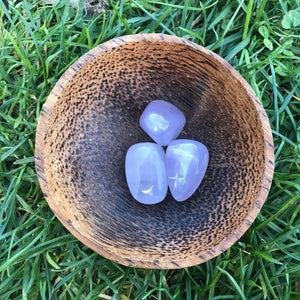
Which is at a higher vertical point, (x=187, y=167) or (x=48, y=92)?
(x=48, y=92)

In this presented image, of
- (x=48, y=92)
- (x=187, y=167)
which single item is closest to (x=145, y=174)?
(x=187, y=167)

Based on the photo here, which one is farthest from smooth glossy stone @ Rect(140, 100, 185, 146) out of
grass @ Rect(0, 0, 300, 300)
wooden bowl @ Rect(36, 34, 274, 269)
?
grass @ Rect(0, 0, 300, 300)

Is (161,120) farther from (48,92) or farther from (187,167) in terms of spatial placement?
(48,92)

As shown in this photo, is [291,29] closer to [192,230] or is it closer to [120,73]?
[120,73]

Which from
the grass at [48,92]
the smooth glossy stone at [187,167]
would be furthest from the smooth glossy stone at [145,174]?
the grass at [48,92]

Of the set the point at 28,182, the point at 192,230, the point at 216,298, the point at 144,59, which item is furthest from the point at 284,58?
the point at 28,182

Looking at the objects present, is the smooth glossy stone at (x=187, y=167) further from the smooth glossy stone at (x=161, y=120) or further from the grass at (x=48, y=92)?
the grass at (x=48, y=92)
